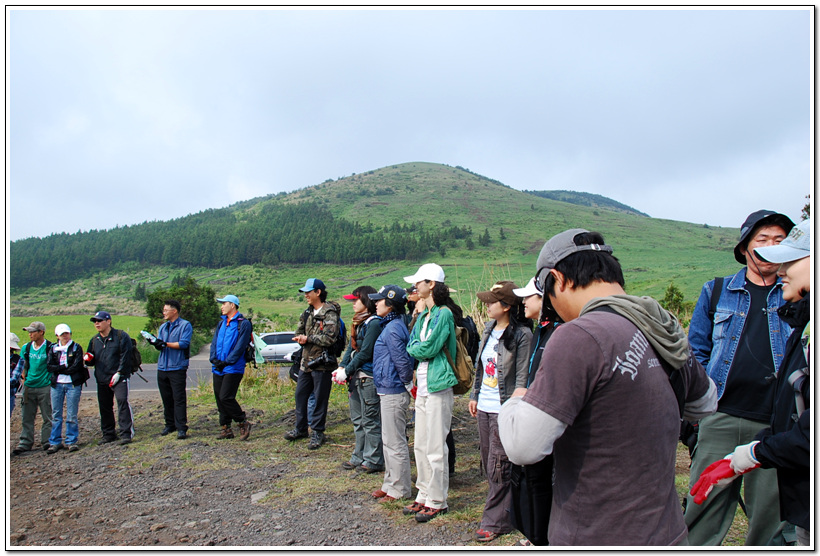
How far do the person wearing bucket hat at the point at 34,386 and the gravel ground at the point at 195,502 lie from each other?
251mm

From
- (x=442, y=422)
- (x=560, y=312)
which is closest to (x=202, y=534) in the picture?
(x=442, y=422)

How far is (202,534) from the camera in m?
4.18

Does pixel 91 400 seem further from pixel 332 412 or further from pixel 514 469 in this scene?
pixel 514 469

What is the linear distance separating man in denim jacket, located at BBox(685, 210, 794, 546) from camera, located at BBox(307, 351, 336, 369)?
4490 mm

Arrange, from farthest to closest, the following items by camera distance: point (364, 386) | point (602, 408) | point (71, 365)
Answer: point (71, 365) < point (364, 386) < point (602, 408)

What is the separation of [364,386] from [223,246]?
85.0 metres

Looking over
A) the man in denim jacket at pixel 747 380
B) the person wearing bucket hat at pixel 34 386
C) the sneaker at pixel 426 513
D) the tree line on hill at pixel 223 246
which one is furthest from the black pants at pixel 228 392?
the tree line on hill at pixel 223 246

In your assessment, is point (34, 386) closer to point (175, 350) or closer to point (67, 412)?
point (67, 412)

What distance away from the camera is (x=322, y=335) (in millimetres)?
6719

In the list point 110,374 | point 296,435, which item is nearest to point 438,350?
point 296,435

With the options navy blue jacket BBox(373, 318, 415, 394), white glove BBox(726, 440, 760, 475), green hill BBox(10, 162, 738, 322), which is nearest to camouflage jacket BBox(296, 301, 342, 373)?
navy blue jacket BBox(373, 318, 415, 394)

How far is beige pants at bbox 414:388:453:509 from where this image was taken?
14.4 feet

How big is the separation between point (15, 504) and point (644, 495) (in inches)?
231

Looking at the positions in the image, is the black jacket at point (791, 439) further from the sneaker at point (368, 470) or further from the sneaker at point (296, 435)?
the sneaker at point (296, 435)
